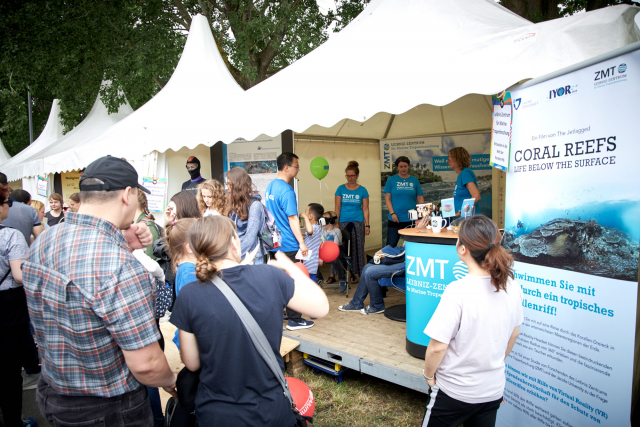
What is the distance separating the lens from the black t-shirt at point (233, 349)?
55.5 inches

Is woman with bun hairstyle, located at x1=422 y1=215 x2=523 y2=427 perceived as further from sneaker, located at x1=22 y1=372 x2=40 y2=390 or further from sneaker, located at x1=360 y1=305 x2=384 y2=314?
sneaker, located at x1=22 y1=372 x2=40 y2=390

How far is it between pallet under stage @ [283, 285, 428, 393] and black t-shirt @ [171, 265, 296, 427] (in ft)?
5.36

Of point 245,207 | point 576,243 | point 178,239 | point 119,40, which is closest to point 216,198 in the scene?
point 245,207

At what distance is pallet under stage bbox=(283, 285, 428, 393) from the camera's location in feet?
9.63

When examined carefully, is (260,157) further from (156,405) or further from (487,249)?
(487,249)

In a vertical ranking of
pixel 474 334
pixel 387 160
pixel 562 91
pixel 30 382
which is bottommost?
pixel 30 382

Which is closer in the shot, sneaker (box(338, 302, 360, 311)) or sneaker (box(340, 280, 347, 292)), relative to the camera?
sneaker (box(338, 302, 360, 311))

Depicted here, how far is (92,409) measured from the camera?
148 cm

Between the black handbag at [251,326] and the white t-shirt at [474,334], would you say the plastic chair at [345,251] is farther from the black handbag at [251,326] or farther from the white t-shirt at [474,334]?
the black handbag at [251,326]

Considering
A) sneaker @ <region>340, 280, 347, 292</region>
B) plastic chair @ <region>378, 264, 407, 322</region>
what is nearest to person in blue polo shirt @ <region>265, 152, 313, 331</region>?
plastic chair @ <region>378, 264, 407, 322</region>

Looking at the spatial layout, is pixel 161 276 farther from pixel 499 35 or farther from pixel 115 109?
pixel 115 109

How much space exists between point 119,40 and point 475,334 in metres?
11.0

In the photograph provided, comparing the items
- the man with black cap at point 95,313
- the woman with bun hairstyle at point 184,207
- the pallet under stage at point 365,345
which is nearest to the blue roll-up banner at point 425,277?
the pallet under stage at point 365,345

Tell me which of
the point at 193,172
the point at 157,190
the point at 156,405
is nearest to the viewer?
the point at 156,405
